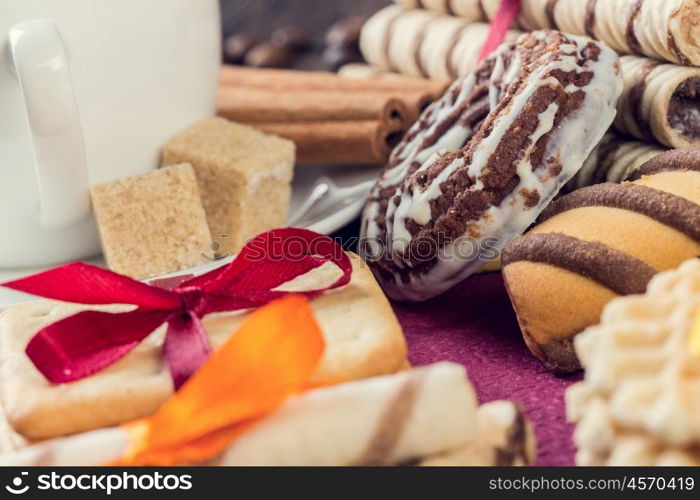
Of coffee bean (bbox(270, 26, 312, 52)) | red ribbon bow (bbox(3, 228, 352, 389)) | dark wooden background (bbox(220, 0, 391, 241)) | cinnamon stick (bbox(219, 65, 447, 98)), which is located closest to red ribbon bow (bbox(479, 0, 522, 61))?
cinnamon stick (bbox(219, 65, 447, 98))

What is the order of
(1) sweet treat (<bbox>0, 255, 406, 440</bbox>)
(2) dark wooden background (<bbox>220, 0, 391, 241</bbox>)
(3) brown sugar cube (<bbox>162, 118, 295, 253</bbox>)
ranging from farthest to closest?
(2) dark wooden background (<bbox>220, 0, 391, 241</bbox>) → (3) brown sugar cube (<bbox>162, 118, 295, 253</bbox>) → (1) sweet treat (<bbox>0, 255, 406, 440</bbox>)

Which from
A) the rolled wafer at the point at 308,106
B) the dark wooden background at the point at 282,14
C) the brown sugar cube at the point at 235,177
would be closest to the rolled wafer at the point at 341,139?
the rolled wafer at the point at 308,106

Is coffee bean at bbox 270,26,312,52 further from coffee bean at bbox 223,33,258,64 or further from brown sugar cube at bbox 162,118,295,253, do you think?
brown sugar cube at bbox 162,118,295,253

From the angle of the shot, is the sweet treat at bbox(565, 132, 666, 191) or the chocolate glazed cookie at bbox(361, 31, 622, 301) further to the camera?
the sweet treat at bbox(565, 132, 666, 191)

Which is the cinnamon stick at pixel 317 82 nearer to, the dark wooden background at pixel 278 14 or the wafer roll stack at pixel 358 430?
the dark wooden background at pixel 278 14

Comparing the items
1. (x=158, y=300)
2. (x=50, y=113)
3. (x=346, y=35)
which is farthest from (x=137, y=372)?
(x=346, y=35)

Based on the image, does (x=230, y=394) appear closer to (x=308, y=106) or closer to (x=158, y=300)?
(x=158, y=300)

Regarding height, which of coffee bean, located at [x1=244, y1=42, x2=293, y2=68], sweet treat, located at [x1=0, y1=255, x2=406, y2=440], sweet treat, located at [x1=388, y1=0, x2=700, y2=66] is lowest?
coffee bean, located at [x1=244, y1=42, x2=293, y2=68]
